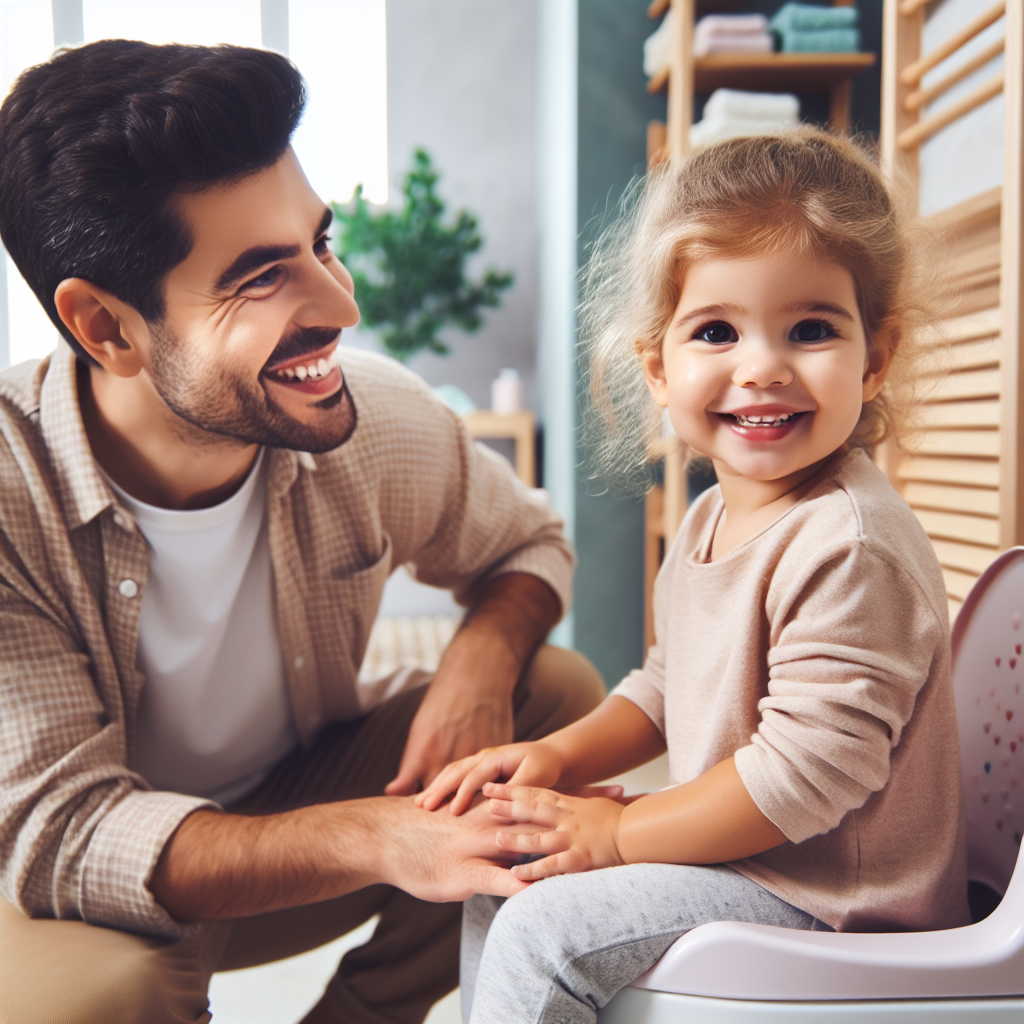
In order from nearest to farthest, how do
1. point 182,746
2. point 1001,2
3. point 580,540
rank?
point 182,746 < point 1001,2 < point 580,540

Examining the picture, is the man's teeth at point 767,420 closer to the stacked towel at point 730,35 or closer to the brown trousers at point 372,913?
the brown trousers at point 372,913

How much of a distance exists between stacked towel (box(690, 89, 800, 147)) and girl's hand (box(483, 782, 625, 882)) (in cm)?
185

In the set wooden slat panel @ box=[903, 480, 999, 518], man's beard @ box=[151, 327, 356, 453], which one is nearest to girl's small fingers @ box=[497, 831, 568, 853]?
man's beard @ box=[151, 327, 356, 453]

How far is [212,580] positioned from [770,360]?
700mm

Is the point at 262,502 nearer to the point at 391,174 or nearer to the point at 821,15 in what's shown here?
the point at 821,15

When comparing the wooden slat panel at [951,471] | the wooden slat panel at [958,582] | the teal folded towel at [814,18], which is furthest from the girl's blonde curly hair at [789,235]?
the teal folded towel at [814,18]

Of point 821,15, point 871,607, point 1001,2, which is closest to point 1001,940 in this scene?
point 871,607

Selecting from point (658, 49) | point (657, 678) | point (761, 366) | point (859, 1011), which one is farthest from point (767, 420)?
point (658, 49)

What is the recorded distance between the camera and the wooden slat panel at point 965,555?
4.65ft

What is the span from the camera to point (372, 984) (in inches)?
46.7

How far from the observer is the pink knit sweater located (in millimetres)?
661

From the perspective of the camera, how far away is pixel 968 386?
4.61 ft

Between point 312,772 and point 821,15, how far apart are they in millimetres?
2134

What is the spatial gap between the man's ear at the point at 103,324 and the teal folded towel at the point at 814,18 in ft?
6.42
